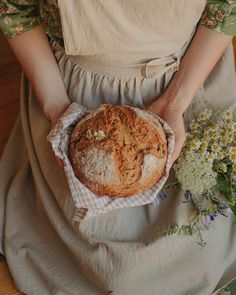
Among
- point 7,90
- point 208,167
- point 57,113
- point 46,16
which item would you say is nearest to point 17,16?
point 46,16

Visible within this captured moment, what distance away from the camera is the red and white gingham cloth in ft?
2.94

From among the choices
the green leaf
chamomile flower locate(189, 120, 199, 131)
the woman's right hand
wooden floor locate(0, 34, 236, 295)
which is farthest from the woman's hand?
wooden floor locate(0, 34, 236, 295)

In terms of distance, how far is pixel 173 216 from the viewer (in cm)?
106

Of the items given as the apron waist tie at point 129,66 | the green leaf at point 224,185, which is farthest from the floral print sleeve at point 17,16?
the green leaf at point 224,185

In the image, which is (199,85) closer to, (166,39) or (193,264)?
(166,39)

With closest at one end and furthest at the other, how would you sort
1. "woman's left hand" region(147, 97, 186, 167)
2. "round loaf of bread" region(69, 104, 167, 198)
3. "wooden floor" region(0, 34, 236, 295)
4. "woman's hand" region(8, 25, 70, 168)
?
"round loaf of bread" region(69, 104, 167, 198)
"woman's left hand" region(147, 97, 186, 167)
"woman's hand" region(8, 25, 70, 168)
"wooden floor" region(0, 34, 236, 295)

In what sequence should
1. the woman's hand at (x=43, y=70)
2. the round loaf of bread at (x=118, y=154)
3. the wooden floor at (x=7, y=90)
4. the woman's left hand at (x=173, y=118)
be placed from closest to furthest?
the round loaf of bread at (x=118, y=154), the woman's left hand at (x=173, y=118), the woman's hand at (x=43, y=70), the wooden floor at (x=7, y=90)

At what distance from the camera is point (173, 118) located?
40.1 inches

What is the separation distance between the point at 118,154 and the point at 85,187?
99mm

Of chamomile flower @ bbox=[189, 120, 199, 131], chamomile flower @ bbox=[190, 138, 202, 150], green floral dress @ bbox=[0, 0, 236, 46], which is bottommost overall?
chamomile flower @ bbox=[190, 138, 202, 150]

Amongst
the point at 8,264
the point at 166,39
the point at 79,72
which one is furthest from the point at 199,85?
the point at 8,264

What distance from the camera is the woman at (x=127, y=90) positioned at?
0.93 m

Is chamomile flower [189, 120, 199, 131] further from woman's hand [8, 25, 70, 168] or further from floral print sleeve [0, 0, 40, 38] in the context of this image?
floral print sleeve [0, 0, 40, 38]

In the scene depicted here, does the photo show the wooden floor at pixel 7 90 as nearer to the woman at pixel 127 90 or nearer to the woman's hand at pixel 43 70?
the woman at pixel 127 90
